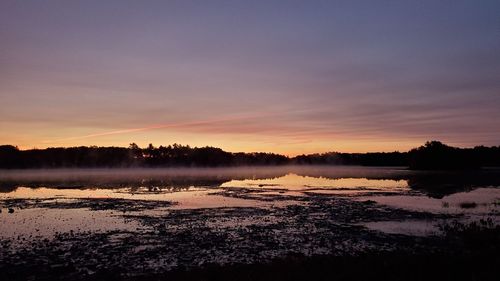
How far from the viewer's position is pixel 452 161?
169000mm

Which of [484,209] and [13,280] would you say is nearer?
[13,280]

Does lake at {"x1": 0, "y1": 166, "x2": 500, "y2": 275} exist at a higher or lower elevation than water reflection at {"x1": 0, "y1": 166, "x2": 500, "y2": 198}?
lower

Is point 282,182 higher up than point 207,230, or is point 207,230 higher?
point 282,182

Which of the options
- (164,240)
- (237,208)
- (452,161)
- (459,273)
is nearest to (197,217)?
(237,208)

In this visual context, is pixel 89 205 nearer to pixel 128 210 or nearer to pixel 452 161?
pixel 128 210

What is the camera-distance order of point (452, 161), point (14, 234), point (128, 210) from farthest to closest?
point (452, 161), point (128, 210), point (14, 234)

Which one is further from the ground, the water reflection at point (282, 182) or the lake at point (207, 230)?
the water reflection at point (282, 182)

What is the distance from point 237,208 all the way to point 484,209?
24.2 meters

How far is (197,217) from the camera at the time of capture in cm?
3484

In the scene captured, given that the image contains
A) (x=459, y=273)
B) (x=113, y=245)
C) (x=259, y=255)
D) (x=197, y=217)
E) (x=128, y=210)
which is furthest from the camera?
(x=128, y=210)

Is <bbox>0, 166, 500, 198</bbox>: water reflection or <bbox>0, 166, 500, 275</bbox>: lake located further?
<bbox>0, 166, 500, 198</bbox>: water reflection

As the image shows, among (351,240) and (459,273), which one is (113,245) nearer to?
(351,240)

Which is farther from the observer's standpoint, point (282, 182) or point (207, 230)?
point (282, 182)

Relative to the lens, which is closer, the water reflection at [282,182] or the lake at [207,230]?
the lake at [207,230]
